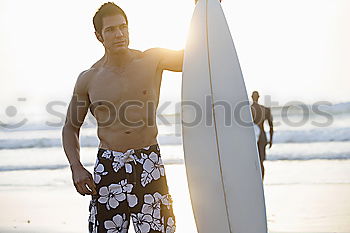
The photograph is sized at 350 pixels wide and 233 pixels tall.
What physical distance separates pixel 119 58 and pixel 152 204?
854 mm

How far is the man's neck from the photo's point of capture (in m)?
4.39

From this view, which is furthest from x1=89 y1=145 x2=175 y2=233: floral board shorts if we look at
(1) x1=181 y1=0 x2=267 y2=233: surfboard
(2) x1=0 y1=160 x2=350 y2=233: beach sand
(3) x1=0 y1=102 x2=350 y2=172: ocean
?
(3) x1=0 y1=102 x2=350 y2=172: ocean

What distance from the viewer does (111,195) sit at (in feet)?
14.1

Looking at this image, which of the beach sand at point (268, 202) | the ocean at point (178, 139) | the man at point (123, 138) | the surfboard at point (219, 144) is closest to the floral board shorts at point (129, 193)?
the man at point (123, 138)

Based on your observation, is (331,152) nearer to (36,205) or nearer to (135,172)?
(36,205)

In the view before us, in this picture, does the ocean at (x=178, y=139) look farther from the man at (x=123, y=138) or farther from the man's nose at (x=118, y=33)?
the man's nose at (x=118, y=33)

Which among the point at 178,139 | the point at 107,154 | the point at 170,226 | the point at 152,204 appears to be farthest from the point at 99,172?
the point at 178,139

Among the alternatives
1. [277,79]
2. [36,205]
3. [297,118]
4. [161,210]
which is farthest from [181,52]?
[277,79]

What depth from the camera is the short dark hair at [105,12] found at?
4.33 m

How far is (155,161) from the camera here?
4344 mm

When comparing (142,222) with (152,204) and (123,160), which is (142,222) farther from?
(123,160)

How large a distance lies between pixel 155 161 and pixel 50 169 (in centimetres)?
1109

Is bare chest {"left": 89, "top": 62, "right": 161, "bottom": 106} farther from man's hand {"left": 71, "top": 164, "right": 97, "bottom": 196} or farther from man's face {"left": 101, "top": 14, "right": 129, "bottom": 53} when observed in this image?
man's hand {"left": 71, "top": 164, "right": 97, "bottom": 196}

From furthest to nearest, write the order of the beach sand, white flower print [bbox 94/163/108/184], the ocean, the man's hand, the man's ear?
the ocean → the beach sand → the man's ear → white flower print [bbox 94/163/108/184] → the man's hand
